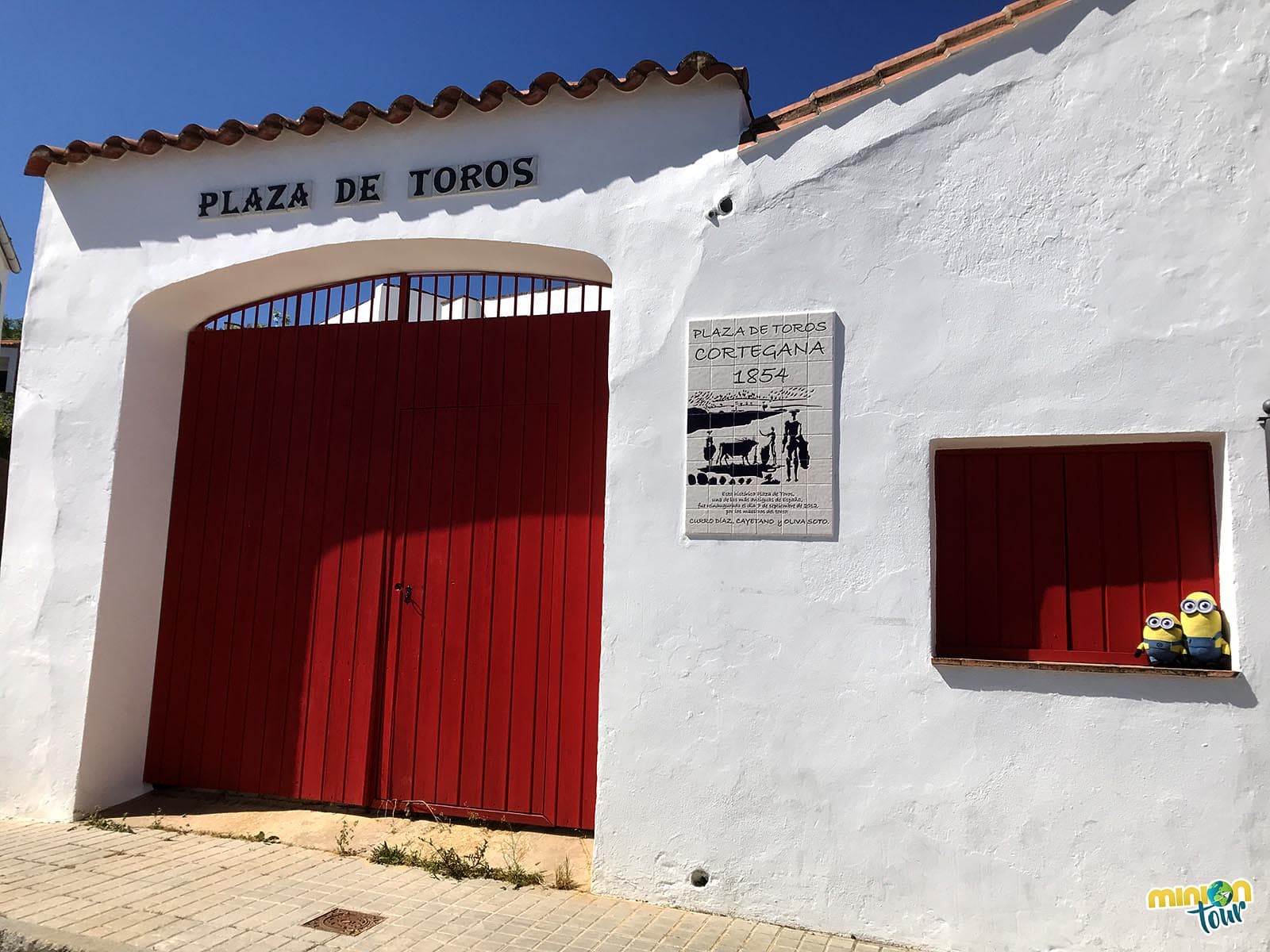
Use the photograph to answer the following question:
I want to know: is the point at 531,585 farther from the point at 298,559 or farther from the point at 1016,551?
the point at 1016,551

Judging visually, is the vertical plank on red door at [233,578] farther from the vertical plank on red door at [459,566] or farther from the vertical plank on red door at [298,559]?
the vertical plank on red door at [459,566]

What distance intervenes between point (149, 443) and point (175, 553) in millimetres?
757

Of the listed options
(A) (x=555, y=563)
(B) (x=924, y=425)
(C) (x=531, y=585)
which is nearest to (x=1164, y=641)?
(B) (x=924, y=425)

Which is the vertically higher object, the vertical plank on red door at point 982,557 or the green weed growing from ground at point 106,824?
the vertical plank on red door at point 982,557

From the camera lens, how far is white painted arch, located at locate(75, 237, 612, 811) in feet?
18.3

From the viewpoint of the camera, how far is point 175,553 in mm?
6160

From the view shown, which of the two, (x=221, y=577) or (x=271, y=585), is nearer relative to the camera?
(x=271, y=585)

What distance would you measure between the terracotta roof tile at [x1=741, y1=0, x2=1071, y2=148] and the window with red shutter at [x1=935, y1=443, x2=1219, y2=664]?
1866mm

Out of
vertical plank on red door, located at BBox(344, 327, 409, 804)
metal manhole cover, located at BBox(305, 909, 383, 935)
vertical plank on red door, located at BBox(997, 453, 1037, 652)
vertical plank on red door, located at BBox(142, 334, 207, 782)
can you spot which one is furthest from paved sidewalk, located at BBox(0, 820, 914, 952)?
vertical plank on red door, located at BBox(997, 453, 1037, 652)

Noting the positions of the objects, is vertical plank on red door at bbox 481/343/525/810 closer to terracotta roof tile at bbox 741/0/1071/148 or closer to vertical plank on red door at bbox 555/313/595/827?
vertical plank on red door at bbox 555/313/595/827

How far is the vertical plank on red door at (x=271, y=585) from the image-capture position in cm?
578

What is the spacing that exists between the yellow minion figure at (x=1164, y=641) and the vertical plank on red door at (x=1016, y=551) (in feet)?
1.55

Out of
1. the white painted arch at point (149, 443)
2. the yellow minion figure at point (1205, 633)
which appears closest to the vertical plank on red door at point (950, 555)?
the yellow minion figure at point (1205, 633)

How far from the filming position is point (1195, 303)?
13.1 feet
